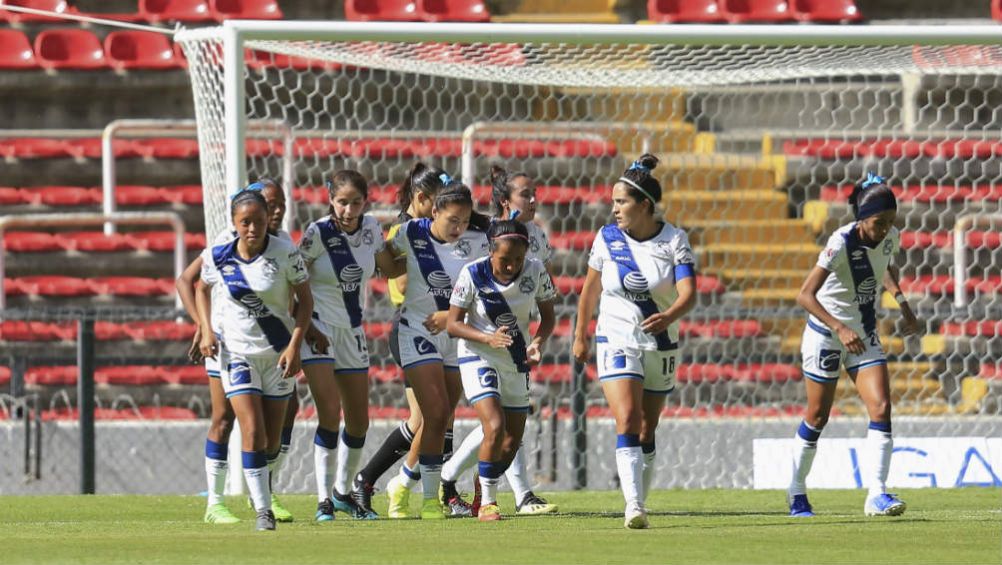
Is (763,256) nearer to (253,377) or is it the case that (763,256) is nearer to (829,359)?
(829,359)

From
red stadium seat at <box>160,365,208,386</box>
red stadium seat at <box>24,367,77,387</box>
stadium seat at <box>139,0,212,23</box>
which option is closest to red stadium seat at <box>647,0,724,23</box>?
stadium seat at <box>139,0,212,23</box>

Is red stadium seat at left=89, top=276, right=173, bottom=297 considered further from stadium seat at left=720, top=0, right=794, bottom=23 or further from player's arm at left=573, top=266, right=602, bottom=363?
player's arm at left=573, top=266, right=602, bottom=363

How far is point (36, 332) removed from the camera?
14.7 m

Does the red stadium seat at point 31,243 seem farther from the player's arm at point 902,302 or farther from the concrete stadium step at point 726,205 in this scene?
the player's arm at point 902,302

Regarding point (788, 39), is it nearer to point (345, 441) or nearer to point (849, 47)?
point (849, 47)

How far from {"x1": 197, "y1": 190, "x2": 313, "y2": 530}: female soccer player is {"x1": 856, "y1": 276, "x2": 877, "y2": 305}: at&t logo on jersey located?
2948 mm

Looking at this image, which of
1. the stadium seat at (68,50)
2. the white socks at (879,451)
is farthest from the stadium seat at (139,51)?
the white socks at (879,451)

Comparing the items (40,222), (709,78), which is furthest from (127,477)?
(709,78)

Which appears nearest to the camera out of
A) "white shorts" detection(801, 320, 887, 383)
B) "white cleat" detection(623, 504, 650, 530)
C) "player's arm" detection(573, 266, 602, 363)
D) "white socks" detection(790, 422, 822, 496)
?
"white cleat" detection(623, 504, 650, 530)

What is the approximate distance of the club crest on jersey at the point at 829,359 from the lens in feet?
30.5

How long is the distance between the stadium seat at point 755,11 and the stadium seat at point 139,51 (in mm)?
5532

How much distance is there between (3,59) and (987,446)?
1000 cm

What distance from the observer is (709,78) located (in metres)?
12.6

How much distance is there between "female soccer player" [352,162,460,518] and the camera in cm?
941
